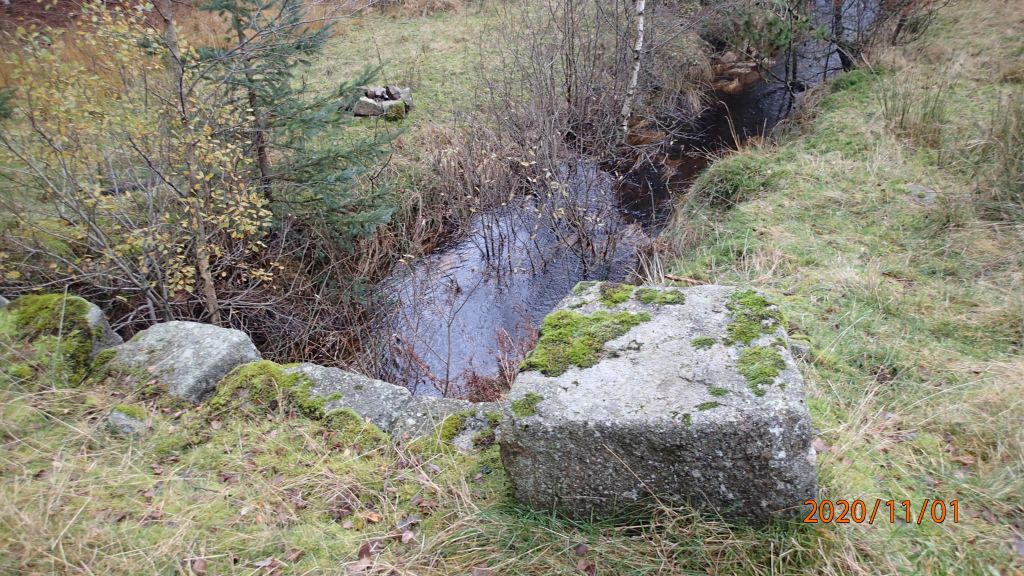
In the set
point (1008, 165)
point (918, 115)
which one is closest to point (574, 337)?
point (1008, 165)

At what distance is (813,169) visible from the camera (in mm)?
7008

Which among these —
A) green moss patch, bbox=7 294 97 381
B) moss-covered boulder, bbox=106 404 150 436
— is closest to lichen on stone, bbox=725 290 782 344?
moss-covered boulder, bbox=106 404 150 436

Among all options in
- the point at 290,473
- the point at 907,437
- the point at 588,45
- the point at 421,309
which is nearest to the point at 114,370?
the point at 290,473

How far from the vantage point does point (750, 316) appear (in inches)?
108

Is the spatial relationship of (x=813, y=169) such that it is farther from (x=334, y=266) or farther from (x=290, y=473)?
(x=290, y=473)

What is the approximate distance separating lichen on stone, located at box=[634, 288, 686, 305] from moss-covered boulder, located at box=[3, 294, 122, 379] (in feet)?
11.1

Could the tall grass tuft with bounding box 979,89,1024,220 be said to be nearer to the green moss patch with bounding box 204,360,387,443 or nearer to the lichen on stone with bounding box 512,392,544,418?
the lichen on stone with bounding box 512,392,544,418

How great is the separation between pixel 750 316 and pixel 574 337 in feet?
2.83

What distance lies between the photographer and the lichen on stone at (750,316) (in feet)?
8.65

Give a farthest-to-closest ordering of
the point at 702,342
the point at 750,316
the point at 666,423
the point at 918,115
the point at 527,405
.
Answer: the point at 918,115 → the point at 750,316 → the point at 702,342 → the point at 527,405 → the point at 666,423

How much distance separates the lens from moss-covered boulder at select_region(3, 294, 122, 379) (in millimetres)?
3447

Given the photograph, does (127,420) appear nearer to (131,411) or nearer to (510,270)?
(131,411)

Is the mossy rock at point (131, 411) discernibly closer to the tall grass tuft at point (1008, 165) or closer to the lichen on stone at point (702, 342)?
the lichen on stone at point (702, 342)
